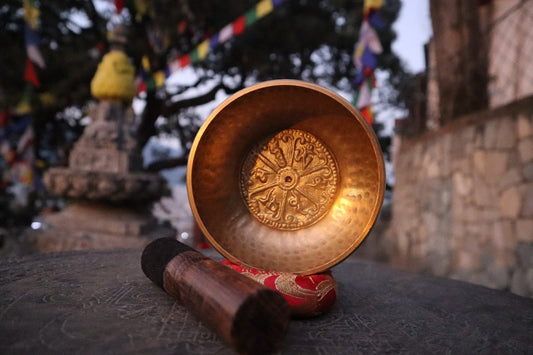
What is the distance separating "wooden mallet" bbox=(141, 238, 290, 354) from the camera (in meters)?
0.78

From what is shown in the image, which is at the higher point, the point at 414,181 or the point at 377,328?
the point at 414,181

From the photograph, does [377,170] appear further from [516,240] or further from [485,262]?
[485,262]

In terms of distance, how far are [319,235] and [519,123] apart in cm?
234

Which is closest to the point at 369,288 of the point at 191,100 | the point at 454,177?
the point at 454,177

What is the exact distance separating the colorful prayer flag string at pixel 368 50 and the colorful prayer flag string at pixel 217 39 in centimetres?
121

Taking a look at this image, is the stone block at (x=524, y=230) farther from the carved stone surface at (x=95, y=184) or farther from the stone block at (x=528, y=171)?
the carved stone surface at (x=95, y=184)

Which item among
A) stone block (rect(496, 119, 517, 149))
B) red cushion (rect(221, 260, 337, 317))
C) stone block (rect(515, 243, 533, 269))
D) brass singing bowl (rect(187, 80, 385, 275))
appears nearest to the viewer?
red cushion (rect(221, 260, 337, 317))

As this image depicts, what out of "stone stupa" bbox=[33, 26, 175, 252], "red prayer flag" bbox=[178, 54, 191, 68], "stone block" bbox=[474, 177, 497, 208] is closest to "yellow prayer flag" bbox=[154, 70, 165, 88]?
"red prayer flag" bbox=[178, 54, 191, 68]

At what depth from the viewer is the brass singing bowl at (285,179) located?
1.21m

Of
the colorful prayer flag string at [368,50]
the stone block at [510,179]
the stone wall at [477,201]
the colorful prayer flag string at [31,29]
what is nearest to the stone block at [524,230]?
the stone wall at [477,201]

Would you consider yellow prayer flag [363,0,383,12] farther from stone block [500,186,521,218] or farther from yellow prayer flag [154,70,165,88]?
yellow prayer flag [154,70,165,88]

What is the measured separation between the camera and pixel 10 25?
5.70 meters

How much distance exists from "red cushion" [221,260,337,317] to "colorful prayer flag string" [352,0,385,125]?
122 inches

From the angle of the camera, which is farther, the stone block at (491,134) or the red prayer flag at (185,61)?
the red prayer flag at (185,61)
